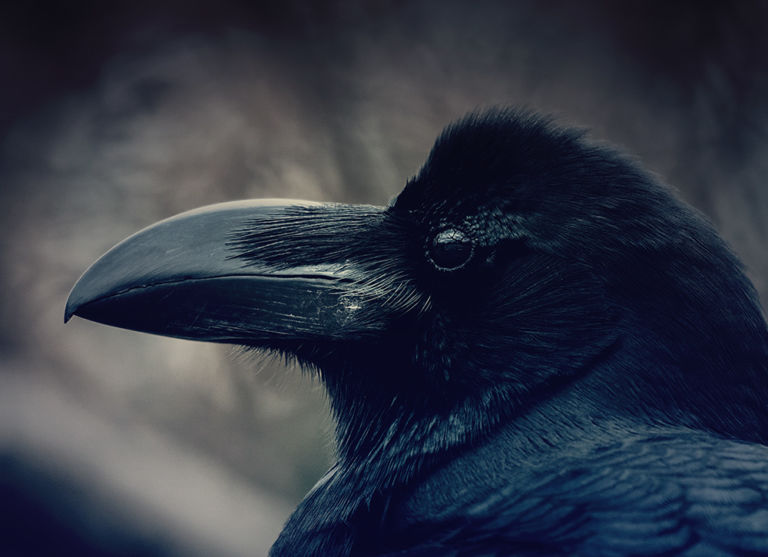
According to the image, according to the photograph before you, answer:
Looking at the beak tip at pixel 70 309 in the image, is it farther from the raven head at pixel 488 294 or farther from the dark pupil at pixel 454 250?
the dark pupil at pixel 454 250

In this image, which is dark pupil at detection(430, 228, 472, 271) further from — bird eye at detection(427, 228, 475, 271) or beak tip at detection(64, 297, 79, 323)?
beak tip at detection(64, 297, 79, 323)

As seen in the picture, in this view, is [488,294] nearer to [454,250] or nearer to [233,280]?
[454,250]

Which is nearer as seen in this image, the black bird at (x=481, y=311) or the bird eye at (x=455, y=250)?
the black bird at (x=481, y=311)

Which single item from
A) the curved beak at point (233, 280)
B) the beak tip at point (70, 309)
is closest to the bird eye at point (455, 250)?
the curved beak at point (233, 280)

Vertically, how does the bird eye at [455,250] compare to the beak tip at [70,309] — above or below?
above


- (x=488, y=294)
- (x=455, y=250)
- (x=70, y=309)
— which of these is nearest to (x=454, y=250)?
(x=455, y=250)

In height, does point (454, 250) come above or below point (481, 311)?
above

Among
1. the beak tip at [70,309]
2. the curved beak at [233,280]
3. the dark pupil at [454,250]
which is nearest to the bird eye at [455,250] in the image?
the dark pupil at [454,250]
